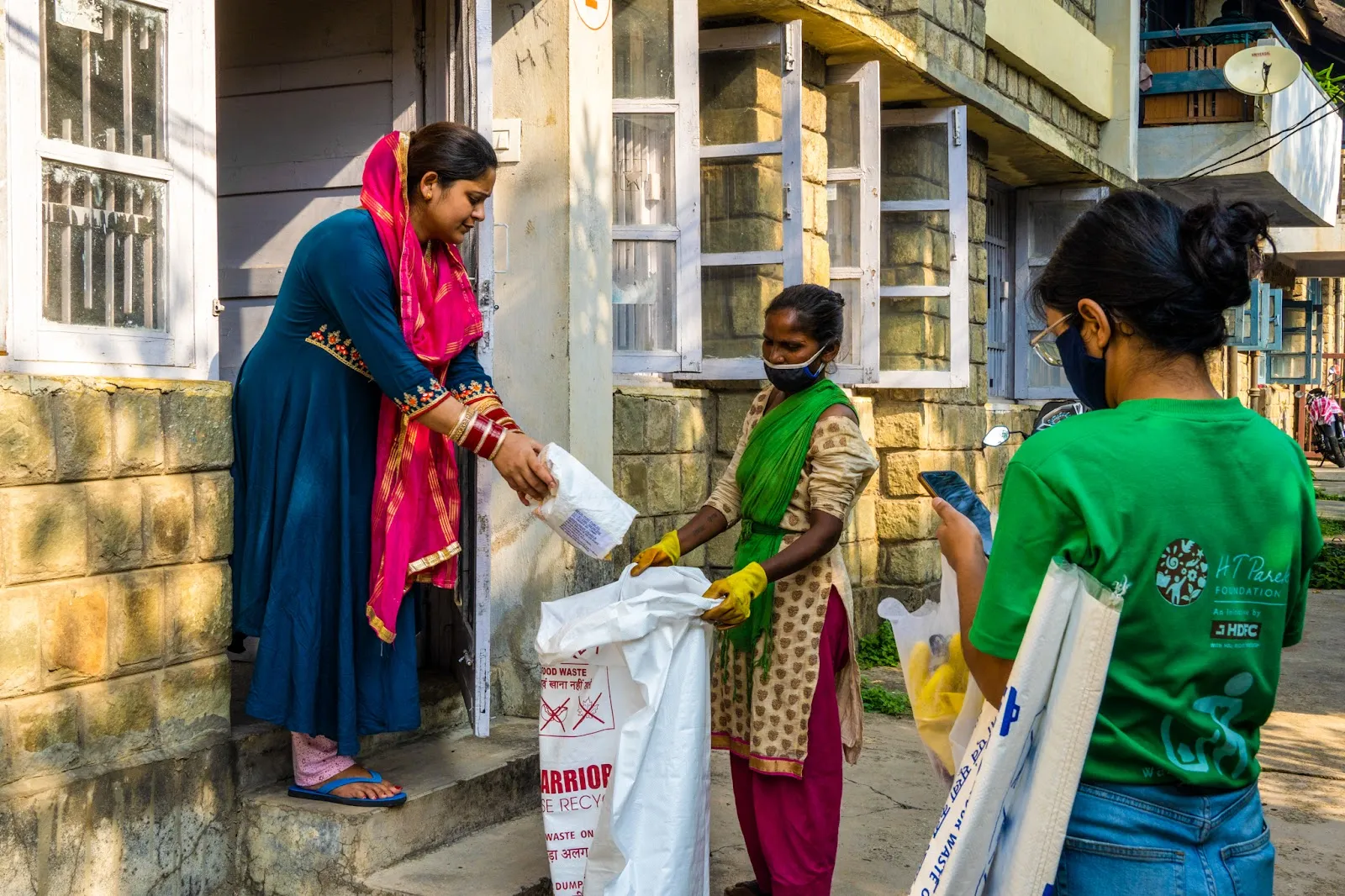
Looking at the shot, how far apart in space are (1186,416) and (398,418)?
2.29 m

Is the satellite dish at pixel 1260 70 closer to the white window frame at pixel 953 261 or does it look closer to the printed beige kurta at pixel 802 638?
the white window frame at pixel 953 261

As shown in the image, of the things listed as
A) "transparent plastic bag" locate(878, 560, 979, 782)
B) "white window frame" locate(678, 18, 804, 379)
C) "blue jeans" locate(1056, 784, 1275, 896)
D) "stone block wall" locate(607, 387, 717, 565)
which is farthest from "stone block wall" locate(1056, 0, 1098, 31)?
"blue jeans" locate(1056, 784, 1275, 896)

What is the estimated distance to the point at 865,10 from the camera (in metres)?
6.69

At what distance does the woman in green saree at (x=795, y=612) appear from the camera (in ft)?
10.8

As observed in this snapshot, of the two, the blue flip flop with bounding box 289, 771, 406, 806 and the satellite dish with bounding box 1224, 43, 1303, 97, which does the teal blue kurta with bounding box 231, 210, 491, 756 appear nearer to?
the blue flip flop with bounding box 289, 771, 406, 806

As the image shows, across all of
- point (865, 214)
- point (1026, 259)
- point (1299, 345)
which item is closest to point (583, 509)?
point (865, 214)

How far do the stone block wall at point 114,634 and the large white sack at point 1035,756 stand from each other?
2059mm

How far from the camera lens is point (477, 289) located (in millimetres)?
4020

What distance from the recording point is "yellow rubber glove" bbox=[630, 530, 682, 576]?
126 inches

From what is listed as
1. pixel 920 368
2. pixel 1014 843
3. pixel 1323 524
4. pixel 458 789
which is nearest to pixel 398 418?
pixel 458 789

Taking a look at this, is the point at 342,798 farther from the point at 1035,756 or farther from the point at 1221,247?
the point at 1221,247

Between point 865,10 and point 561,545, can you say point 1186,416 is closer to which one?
point 561,545

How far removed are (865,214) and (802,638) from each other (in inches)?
154

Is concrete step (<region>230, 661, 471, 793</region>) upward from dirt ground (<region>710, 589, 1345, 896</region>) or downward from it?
upward
